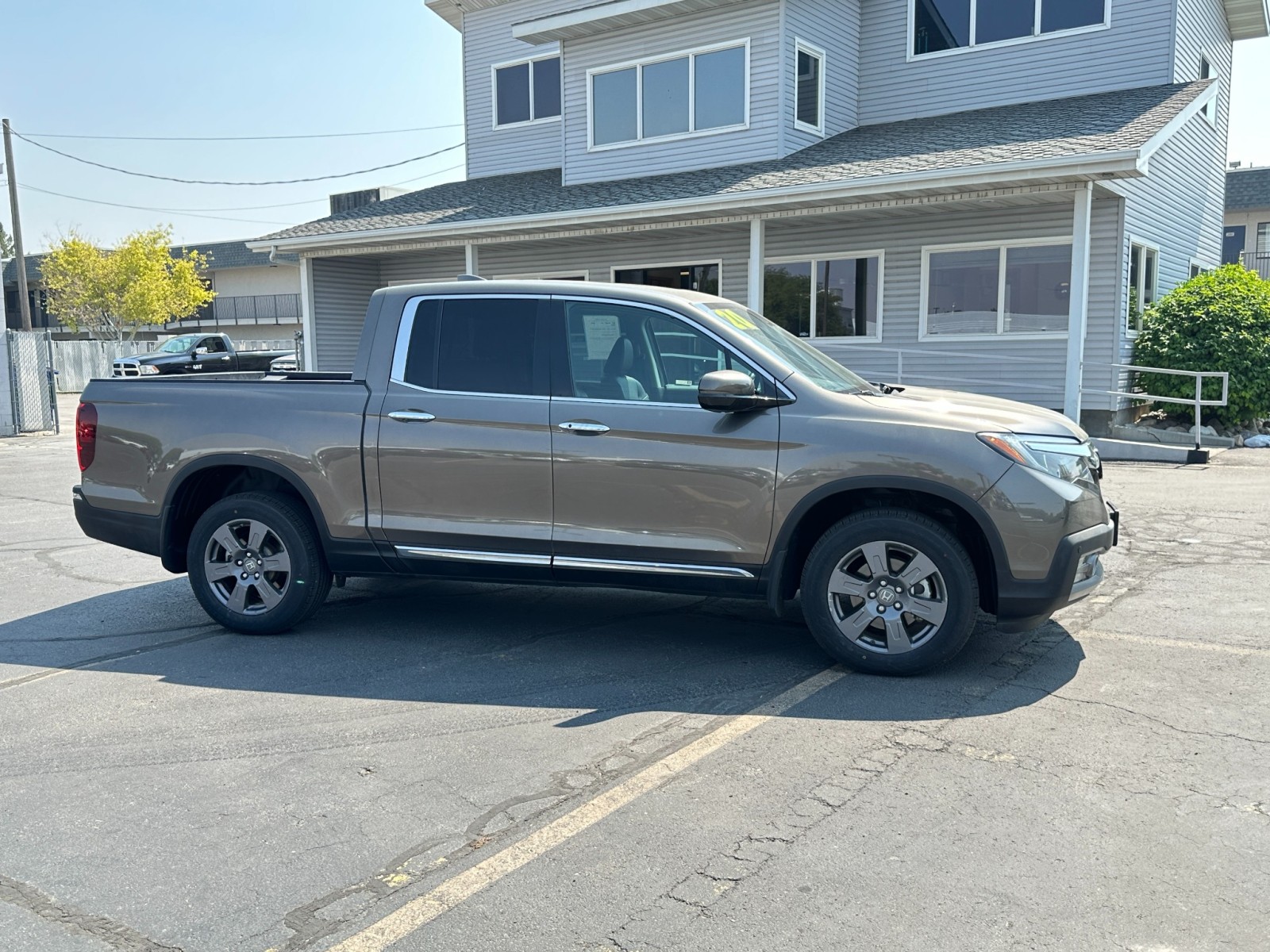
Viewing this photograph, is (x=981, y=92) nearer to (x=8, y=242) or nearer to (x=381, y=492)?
(x=381, y=492)

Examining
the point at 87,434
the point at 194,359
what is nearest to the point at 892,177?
the point at 87,434

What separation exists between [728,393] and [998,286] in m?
12.5

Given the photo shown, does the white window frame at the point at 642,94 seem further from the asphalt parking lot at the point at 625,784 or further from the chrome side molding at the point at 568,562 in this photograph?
the chrome side molding at the point at 568,562

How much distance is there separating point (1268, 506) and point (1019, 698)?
250 inches

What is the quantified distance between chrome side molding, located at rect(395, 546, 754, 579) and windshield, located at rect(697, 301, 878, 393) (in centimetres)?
106

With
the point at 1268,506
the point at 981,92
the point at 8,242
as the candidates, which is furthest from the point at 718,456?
the point at 8,242

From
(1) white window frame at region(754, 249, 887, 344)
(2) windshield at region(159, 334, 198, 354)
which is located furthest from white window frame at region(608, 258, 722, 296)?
(2) windshield at region(159, 334, 198, 354)

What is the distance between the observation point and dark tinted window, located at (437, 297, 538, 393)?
225 inches

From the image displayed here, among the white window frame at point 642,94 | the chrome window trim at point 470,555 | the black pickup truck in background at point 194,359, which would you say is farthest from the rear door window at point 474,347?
the black pickup truck in background at point 194,359

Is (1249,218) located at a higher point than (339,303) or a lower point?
higher

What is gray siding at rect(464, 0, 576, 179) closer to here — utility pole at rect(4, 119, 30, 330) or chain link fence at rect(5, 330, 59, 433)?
chain link fence at rect(5, 330, 59, 433)

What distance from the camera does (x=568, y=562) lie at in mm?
5535

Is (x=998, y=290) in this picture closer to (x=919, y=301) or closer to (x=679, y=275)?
(x=919, y=301)

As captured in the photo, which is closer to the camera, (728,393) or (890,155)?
(728,393)
